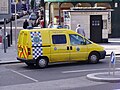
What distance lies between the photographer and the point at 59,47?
17.6m

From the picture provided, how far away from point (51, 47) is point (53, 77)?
9.79ft

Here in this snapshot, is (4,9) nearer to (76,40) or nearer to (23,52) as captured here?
(23,52)

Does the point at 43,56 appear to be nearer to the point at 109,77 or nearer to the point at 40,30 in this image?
the point at 40,30

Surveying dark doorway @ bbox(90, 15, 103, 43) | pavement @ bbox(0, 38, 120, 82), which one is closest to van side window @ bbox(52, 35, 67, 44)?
pavement @ bbox(0, 38, 120, 82)

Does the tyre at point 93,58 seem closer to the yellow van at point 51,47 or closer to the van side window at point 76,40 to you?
the yellow van at point 51,47

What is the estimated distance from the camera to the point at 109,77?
44.7ft

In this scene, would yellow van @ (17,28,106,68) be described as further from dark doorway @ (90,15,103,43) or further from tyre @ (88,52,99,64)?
dark doorway @ (90,15,103,43)

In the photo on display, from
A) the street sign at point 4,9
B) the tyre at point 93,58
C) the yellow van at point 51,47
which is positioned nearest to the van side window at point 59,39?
the yellow van at point 51,47

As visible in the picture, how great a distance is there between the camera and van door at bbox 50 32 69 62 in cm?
1758

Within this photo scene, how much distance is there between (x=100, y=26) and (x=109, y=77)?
1447cm

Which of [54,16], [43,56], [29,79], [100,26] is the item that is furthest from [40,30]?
[54,16]

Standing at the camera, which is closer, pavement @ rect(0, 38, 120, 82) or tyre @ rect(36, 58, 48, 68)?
pavement @ rect(0, 38, 120, 82)

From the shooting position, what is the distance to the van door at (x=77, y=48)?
18.0 meters

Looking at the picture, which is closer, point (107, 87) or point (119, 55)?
point (107, 87)
